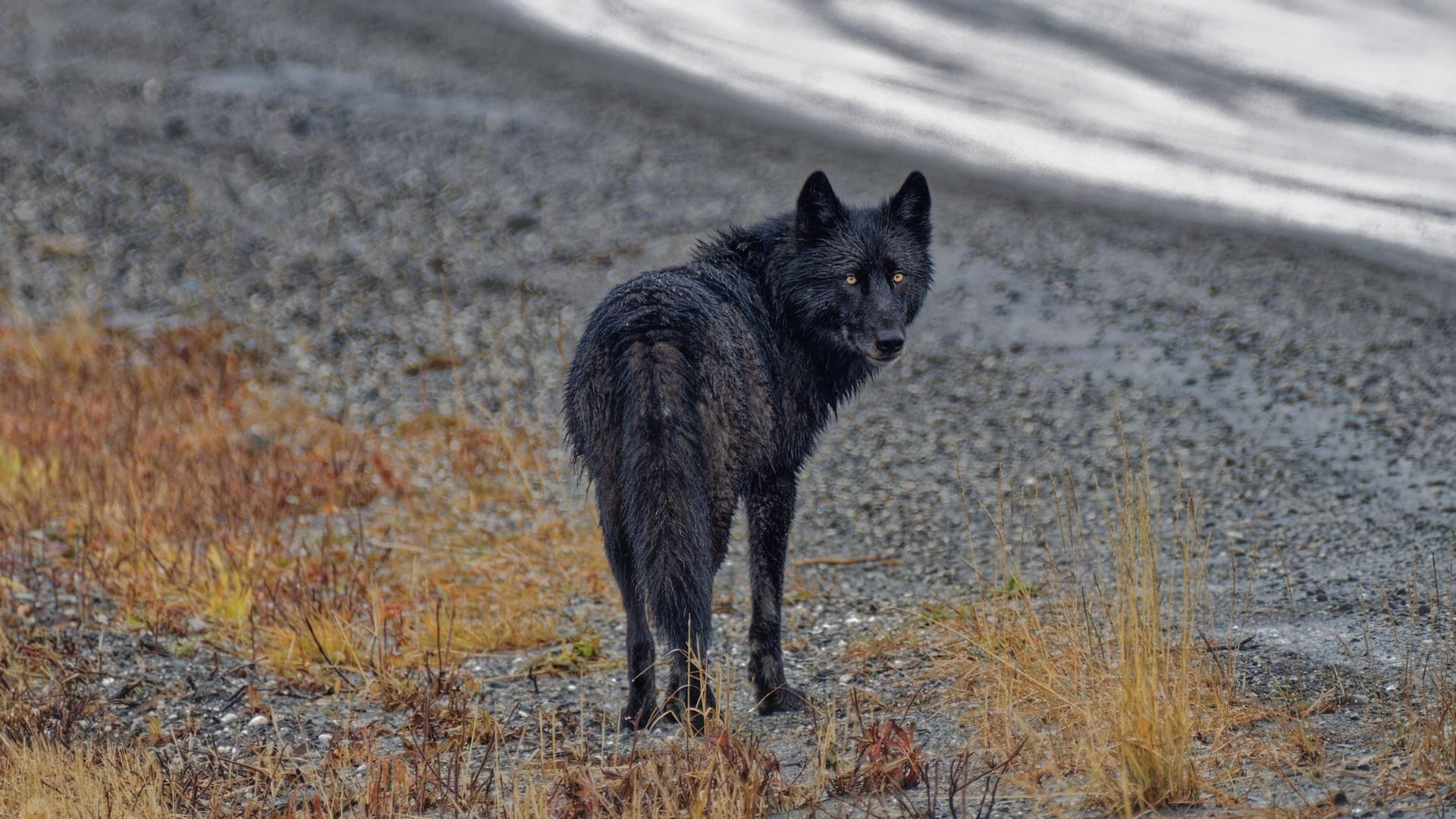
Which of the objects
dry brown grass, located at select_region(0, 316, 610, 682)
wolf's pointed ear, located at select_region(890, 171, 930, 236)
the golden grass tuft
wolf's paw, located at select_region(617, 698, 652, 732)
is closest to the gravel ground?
wolf's paw, located at select_region(617, 698, 652, 732)

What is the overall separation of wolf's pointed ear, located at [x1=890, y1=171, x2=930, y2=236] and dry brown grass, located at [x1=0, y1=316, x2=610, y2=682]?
2.81m

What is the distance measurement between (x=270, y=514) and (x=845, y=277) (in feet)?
14.2

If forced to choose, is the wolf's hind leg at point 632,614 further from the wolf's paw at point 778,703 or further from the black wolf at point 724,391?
the wolf's paw at point 778,703

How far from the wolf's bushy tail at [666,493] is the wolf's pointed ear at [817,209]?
4.33 ft

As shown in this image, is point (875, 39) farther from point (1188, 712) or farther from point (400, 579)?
point (1188, 712)

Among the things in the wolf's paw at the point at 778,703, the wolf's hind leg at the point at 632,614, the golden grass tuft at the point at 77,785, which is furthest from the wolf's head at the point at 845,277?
the golden grass tuft at the point at 77,785

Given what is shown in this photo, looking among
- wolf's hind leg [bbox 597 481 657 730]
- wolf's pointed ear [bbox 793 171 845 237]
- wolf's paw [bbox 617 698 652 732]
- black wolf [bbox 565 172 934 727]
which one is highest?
wolf's pointed ear [bbox 793 171 845 237]

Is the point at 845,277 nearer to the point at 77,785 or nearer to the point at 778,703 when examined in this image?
the point at 778,703

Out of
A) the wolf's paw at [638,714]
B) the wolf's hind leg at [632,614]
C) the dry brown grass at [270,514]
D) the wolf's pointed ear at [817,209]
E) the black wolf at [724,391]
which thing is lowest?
the dry brown grass at [270,514]

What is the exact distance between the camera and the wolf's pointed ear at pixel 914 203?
603 cm

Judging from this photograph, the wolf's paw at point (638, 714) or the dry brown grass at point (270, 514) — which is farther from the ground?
the wolf's paw at point (638, 714)

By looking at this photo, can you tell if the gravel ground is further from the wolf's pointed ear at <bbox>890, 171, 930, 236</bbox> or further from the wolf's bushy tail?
the wolf's pointed ear at <bbox>890, 171, 930, 236</bbox>

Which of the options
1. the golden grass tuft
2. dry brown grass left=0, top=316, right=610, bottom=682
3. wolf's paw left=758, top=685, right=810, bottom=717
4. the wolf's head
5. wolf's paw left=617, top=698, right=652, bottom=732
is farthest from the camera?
dry brown grass left=0, top=316, right=610, bottom=682

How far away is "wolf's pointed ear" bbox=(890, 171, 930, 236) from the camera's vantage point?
237 inches
